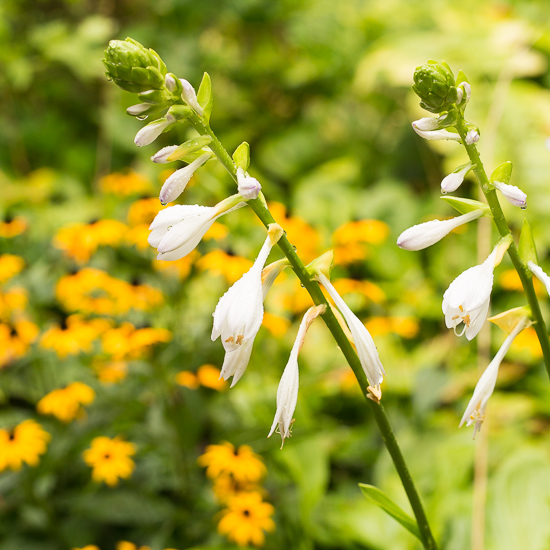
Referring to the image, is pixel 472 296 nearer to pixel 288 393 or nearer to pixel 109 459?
pixel 288 393

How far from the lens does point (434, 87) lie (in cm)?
66

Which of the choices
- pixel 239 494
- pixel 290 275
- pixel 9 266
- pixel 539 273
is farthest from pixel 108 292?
pixel 539 273

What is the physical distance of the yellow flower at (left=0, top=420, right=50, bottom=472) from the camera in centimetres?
164

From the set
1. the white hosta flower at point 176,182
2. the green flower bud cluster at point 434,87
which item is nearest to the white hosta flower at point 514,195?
the green flower bud cluster at point 434,87

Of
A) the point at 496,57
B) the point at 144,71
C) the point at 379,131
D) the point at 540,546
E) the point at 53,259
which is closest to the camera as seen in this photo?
the point at 144,71

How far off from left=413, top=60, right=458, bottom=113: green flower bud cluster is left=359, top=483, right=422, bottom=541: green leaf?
503mm

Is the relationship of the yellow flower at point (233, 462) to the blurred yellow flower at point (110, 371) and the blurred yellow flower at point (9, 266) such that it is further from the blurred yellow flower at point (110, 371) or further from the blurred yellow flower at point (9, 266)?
the blurred yellow flower at point (9, 266)

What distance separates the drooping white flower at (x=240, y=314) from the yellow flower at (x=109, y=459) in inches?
46.1

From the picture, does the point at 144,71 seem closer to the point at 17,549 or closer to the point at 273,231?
the point at 273,231

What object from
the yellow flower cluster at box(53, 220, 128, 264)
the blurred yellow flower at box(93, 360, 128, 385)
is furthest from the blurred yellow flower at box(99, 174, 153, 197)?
the blurred yellow flower at box(93, 360, 128, 385)

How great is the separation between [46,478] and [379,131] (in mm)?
3718

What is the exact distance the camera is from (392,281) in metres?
3.16

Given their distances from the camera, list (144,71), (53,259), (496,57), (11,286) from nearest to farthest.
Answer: (144,71) → (11,286) → (53,259) → (496,57)

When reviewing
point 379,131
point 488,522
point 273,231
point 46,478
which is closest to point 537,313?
point 273,231
